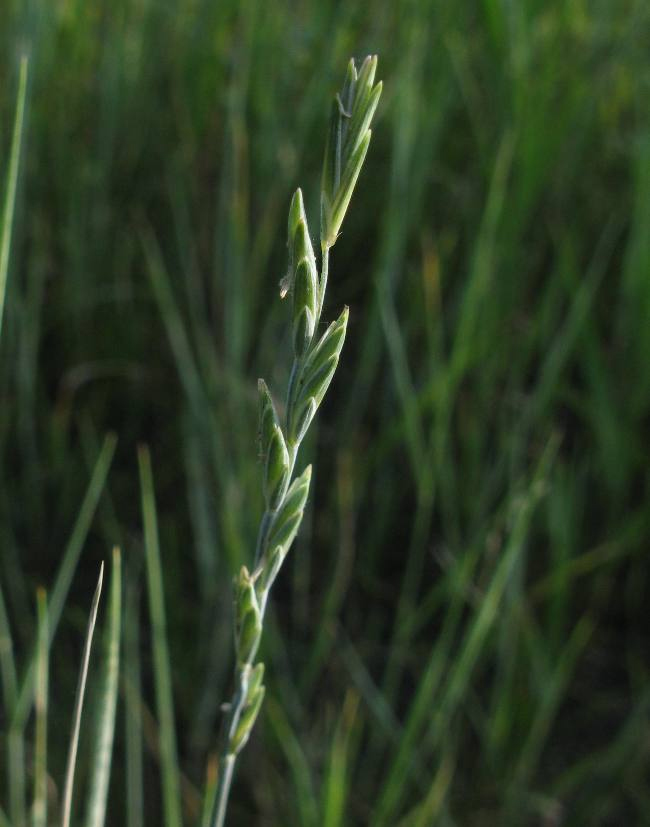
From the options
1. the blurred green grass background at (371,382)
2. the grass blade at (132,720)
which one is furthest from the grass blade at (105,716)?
the blurred green grass background at (371,382)

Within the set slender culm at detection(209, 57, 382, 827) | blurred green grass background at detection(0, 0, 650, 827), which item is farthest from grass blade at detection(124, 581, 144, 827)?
slender culm at detection(209, 57, 382, 827)

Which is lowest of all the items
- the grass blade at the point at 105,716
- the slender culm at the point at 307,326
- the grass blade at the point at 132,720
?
the grass blade at the point at 132,720

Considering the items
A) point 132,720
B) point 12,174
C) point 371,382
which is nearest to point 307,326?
point 12,174

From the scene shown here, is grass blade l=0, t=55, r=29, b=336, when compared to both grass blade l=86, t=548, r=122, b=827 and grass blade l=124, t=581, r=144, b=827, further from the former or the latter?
grass blade l=124, t=581, r=144, b=827

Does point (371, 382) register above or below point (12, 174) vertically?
below

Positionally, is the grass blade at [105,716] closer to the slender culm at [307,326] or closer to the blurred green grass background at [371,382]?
the slender culm at [307,326]

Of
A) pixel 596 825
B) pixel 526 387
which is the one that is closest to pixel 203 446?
pixel 526 387

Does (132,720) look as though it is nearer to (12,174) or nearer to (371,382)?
(12,174)

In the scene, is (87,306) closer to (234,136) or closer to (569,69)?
(234,136)

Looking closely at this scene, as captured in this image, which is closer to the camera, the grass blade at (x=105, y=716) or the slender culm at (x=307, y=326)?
the slender culm at (x=307, y=326)
